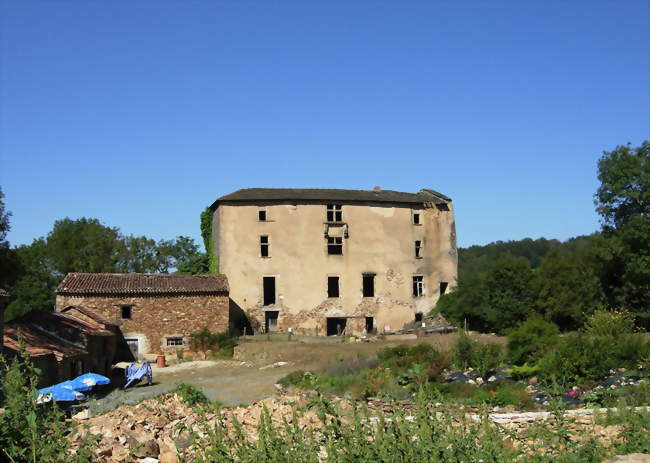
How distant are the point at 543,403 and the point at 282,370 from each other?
566 inches

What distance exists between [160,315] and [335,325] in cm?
1118

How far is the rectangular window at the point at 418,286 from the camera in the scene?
38844 mm

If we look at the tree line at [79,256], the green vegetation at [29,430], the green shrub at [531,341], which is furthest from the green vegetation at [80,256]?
the green vegetation at [29,430]

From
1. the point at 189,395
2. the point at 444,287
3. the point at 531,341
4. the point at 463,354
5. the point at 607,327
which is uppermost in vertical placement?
the point at 444,287

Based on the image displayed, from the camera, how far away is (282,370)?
26109mm

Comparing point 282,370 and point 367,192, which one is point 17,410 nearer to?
point 282,370

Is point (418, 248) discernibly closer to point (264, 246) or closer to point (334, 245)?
point (334, 245)

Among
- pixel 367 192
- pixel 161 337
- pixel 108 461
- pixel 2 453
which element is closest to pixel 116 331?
pixel 161 337

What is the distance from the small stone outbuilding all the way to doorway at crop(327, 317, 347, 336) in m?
A: 7.57

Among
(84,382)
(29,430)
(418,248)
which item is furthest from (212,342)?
(29,430)

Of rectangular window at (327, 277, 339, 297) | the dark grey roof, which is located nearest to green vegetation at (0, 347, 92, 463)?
the dark grey roof

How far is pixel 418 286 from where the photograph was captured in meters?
39.0

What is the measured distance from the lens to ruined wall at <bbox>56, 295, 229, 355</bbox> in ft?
102

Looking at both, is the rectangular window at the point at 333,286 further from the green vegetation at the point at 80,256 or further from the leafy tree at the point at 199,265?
the green vegetation at the point at 80,256
